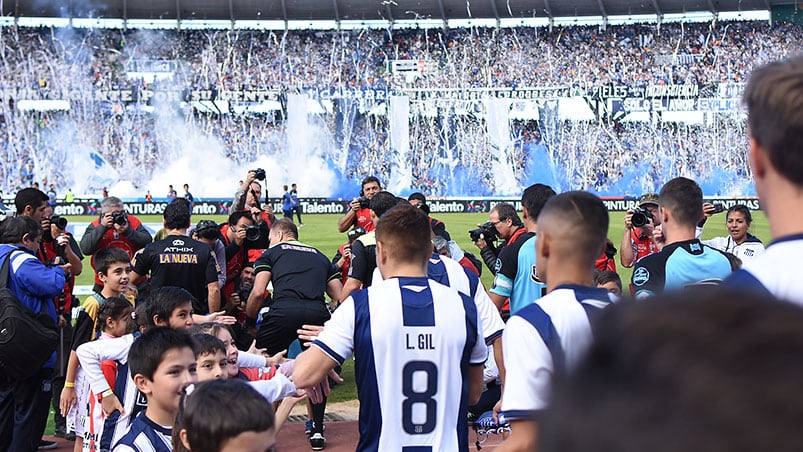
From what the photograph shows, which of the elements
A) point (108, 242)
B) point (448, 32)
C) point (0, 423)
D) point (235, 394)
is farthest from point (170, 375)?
point (448, 32)

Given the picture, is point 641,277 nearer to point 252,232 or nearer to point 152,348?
point 152,348

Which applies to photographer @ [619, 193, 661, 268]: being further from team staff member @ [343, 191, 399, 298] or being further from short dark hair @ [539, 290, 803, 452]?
short dark hair @ [539, 290, 803, 452]

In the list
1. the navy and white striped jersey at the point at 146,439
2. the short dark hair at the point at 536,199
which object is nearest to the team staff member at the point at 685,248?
the short dark hair at the point at 536,199

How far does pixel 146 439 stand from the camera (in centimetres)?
373

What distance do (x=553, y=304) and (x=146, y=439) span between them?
190 centimetres

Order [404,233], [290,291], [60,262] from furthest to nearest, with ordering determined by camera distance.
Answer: [60,262] → [290,291] → [404,233]

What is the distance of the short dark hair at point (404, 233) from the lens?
156 inches

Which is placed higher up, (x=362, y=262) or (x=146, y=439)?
(x=362, y=262)

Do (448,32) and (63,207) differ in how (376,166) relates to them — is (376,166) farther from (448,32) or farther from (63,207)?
(63,207)

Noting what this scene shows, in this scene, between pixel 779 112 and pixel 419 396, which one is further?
pixel 419 396

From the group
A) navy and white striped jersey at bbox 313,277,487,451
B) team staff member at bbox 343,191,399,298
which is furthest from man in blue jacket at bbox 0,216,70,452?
navy and white striped jersey at bbox 313,277,487,451

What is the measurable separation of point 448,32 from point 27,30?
2474 cm

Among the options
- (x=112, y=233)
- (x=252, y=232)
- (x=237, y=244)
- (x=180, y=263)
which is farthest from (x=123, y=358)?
(x=112, y=233)

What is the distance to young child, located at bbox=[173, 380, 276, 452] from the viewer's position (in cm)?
267
